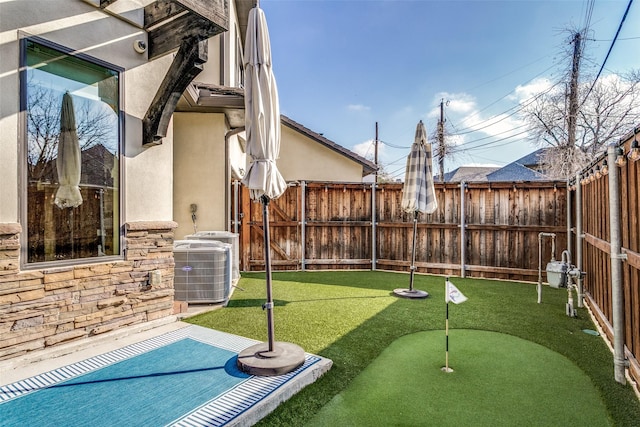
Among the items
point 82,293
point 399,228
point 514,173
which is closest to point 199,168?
point 82,293

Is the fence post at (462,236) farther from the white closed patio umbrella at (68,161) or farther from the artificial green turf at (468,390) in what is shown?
the white closed patio umbrella at (68,161)

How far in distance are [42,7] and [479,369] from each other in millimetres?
5455

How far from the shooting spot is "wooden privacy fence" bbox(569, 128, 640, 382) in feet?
9.73

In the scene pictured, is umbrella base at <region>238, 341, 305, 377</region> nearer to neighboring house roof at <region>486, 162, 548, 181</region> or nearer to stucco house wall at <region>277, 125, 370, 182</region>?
stucco house wall at <region>277, 125, 370, 182</region>

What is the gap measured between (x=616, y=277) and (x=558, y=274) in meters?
2.15

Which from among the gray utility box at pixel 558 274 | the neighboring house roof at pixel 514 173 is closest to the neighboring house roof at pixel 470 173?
the neighboring house roof at pixel 514 173

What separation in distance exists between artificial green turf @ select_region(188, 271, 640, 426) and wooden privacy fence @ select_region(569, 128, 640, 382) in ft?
1.09

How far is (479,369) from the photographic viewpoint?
3.25 meters

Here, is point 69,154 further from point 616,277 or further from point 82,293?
point 616,277

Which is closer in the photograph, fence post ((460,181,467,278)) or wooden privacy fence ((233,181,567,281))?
wooden privacy fence ((233,181,567,281))

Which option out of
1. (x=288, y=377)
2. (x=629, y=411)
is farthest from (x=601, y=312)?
(x=288, y=377)

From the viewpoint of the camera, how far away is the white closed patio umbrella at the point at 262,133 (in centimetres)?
302

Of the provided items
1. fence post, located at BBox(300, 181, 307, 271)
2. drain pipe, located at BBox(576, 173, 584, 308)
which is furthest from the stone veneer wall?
drain pipe, located at BBox(576, 173, 584, 308)

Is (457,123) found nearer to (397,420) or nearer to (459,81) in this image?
(459,81)
